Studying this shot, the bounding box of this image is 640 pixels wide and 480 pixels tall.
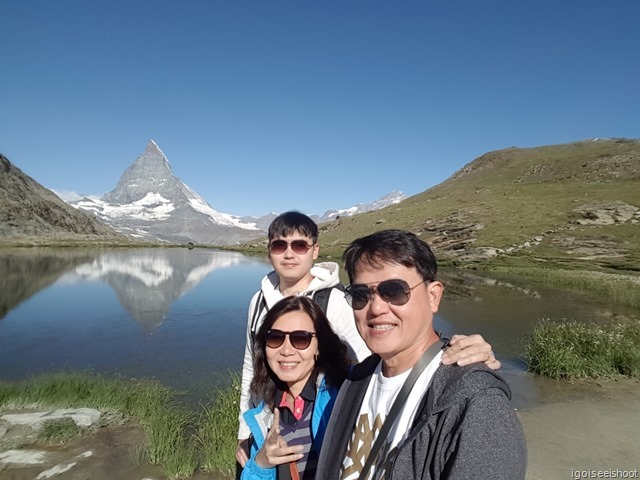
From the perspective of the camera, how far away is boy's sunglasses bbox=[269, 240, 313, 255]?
191 inches

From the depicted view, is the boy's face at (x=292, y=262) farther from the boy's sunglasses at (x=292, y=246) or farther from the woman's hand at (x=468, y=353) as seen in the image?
the woman's hand at (x=468, y=353)

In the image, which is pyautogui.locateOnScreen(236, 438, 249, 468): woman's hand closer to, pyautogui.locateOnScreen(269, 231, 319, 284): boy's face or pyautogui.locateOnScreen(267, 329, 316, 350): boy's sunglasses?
pyautogui.locateOnScreen(267, 329, 316, 350): boy's sunglasses

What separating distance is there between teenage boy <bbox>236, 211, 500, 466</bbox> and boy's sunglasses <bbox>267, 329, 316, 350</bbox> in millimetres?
447

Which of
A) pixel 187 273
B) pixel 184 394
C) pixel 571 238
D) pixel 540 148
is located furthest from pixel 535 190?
pixel 184 394

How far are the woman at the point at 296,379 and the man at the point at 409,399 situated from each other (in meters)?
0.67

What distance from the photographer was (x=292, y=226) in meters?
5.02

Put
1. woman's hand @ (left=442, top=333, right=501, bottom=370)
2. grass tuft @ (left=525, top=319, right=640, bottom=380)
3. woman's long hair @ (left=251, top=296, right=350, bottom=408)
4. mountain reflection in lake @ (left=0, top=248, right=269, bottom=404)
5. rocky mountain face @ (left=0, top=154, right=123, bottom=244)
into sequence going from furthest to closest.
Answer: rocky mountain face @ (left=0, top=154, right=123, bottom=244)
mountain reflection in lake @ (left=0, top=248, right=269, bottom=404)
grass tuft @ (left=525, top=319, right=640, bottom=380)
woman's long hair @ (left=251, top=296, right=350, bottom=408)
woman's hand @ (left=442, top=333, right=501, bottom=370)

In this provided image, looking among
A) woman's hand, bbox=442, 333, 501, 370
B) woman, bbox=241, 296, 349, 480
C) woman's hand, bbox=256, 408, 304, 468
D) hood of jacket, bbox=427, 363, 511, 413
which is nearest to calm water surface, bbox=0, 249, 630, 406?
woman, bbox=241, 296, 349, 480

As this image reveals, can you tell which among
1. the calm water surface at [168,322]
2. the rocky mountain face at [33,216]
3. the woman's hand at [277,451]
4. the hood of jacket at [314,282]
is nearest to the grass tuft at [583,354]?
the calm water surface at [168,322]

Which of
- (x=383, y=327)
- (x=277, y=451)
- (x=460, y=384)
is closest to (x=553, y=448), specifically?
(x=277, y=451)

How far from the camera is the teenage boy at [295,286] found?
13.5ft

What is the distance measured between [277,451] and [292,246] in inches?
96.0

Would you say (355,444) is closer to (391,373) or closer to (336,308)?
(391,373)

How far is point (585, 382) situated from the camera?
12.1m
